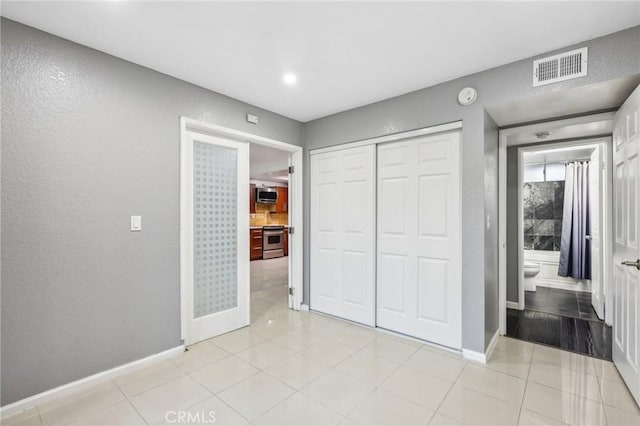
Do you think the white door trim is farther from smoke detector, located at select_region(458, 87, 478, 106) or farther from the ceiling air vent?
the ceiling air vent

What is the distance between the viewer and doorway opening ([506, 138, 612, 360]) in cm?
322

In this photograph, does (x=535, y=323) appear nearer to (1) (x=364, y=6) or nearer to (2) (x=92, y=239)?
(1) (x=364, y=6)

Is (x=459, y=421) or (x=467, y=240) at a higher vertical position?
(x=467, y=240)

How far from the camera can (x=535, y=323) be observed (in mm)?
3439

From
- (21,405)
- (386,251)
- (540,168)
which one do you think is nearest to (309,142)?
(386,251)

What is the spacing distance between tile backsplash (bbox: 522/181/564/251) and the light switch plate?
6506 millimetres

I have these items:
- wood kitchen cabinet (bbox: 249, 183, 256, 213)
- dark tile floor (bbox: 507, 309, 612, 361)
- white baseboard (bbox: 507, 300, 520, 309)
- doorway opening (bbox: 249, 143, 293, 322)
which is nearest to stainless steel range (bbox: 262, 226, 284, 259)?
doorway opening (bbox: 249, 143, 293, 322)

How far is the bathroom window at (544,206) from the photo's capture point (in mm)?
5426

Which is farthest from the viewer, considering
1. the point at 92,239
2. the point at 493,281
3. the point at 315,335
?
the point at 315,335

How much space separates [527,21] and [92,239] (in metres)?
3.40

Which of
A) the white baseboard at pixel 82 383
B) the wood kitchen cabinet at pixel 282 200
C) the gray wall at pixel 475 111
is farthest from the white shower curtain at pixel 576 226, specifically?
the wood kitchen cabinet at pixel 282 200

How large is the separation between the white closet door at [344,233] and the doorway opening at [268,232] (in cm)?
63

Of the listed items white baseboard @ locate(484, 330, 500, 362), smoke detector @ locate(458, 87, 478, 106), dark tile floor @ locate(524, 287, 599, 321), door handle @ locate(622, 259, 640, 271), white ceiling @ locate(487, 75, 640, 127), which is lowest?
dark tile floor @ locate(524, 287, 599, 321)

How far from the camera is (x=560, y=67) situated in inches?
85.4
